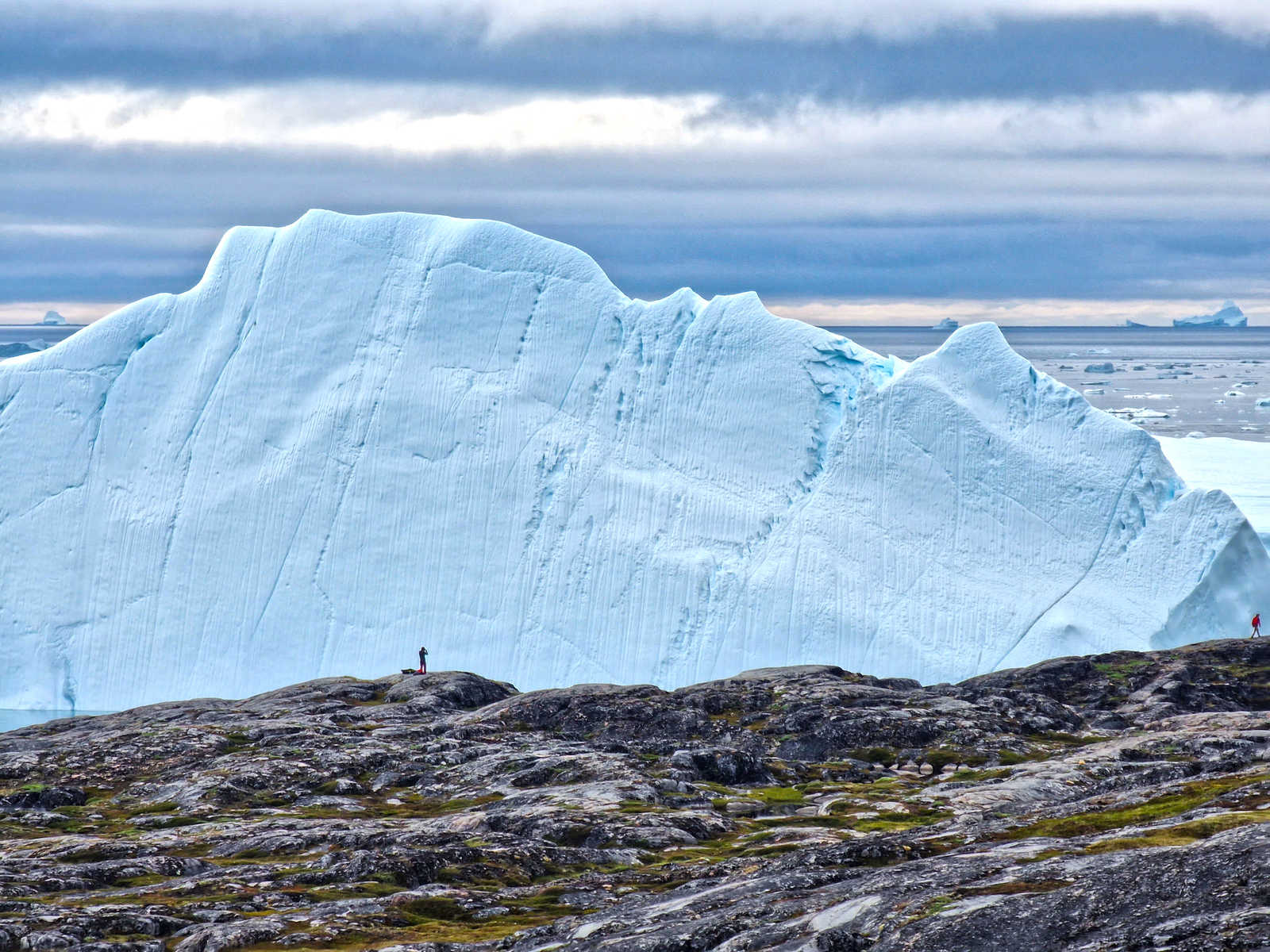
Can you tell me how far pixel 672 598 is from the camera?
191ft

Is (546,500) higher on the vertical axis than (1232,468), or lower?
lower

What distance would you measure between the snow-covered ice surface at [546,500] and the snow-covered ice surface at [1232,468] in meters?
13.5

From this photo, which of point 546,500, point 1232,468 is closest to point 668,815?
point 546,500

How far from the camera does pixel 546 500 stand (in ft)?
199

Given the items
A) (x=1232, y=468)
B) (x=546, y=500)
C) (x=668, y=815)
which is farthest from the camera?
(x=1232, y=468)

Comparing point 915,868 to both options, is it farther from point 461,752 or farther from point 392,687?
point 392,687

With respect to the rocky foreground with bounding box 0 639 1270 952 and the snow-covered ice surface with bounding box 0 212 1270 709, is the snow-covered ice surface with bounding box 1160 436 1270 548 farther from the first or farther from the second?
the rocky foreground with bounding box 0 639 1270 952

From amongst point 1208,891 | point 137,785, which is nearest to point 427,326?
point 137,785

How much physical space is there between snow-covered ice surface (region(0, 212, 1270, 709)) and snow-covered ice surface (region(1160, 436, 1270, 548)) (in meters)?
13.5

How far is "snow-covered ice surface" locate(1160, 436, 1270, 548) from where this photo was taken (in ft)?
244

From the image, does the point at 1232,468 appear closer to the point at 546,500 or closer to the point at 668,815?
the point at 546,500

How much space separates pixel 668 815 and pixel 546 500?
2669cm

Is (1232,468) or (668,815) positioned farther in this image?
(1232,468)

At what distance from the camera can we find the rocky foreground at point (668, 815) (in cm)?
1848
